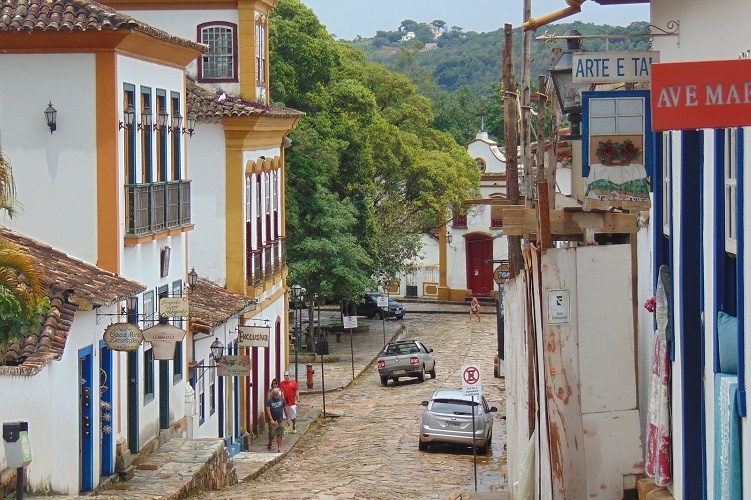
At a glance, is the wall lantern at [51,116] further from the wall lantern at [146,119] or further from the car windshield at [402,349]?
the car windshield at [402,349]

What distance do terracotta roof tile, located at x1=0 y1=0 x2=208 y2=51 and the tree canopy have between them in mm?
23276

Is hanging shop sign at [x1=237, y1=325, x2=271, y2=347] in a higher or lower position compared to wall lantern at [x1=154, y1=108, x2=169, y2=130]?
lower

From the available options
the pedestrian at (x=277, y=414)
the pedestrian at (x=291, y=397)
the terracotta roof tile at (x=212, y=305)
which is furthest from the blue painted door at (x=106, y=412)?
the pedestrian at (x=291, y=397)

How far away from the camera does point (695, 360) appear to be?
10391 millimetres

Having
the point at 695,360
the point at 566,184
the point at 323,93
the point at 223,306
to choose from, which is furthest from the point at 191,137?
the point at 695,360

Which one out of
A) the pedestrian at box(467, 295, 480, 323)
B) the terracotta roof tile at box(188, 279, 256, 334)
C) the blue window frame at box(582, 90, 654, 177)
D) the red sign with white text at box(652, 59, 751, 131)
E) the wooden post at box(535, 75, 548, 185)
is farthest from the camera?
the pedestrian at box(467, 295, 480, 323)

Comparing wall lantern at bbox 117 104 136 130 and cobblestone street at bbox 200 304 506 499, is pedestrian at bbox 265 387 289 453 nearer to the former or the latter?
cobblestone street at bbox 200 304 506 499

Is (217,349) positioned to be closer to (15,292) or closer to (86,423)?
(86,423)

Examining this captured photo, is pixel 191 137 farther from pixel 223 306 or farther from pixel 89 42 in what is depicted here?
pixel 89 42

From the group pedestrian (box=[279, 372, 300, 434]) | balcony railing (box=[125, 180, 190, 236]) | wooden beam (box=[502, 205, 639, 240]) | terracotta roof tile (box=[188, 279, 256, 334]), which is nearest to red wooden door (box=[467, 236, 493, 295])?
pedestrian (box=[279, 372, 300, 434])

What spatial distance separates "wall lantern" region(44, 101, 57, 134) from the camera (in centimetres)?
1905

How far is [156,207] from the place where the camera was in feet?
69.5

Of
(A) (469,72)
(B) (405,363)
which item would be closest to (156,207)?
(B) (405,363)

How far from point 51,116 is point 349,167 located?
28.2 metres
